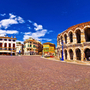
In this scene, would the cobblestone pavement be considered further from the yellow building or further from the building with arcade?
the yellow building

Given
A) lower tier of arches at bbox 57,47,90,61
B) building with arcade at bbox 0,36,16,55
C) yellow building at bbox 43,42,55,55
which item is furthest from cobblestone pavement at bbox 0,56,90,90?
yellow building at bbox 43,42,55,55

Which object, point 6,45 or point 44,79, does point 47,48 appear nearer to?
point 6,45

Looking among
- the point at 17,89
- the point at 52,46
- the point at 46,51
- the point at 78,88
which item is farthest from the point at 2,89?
the point at 52,46

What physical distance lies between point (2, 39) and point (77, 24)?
55.9 meters

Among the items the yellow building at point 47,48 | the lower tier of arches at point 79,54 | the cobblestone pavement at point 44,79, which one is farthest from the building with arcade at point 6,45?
the cobblestone pavement at point 44,79

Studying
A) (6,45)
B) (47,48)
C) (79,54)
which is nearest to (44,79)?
(79,54)

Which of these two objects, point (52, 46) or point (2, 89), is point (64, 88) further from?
point (52, 46)

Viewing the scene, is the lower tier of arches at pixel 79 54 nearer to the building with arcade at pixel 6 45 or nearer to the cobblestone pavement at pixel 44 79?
the cobblestone pavement at pixel 44 79

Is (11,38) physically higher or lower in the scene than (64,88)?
higher

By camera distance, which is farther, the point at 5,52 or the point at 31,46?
the point at 31,46

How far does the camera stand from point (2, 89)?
450 centimetres

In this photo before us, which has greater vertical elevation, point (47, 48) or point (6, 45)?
point (6, 45)

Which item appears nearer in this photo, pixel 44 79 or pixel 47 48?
pixel 44 79

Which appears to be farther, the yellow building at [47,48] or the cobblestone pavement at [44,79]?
the yellow building at [47,48]
